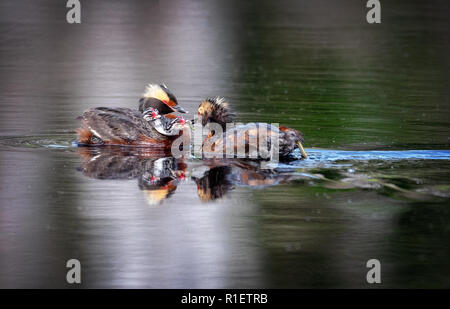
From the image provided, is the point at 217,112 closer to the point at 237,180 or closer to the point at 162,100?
the point at 162,100

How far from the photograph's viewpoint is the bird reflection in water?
985 centimetres

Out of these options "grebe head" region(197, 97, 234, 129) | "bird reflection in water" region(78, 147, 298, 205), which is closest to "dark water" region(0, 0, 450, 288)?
"bird reflection in water" region(78, 147, 298, 205)

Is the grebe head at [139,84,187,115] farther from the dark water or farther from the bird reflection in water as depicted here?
the dark water

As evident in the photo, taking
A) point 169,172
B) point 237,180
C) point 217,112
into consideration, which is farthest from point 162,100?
point 237,180

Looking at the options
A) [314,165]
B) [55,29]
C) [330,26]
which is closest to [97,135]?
[314,165]

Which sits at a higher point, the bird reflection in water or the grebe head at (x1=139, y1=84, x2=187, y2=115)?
the grebe head at (x1=139, y1=84, x2=187, y2=115)

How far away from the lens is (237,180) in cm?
1016

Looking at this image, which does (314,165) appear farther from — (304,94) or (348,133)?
(304,94)

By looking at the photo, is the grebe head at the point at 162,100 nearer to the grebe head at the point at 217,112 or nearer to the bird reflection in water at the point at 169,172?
the grebe head at the point at 217,112

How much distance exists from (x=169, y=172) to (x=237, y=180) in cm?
89

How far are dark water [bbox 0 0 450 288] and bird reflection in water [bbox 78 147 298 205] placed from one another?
32 millimetres

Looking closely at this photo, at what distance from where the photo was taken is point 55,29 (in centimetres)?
2425

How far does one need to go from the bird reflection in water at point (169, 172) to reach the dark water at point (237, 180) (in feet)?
0.11
